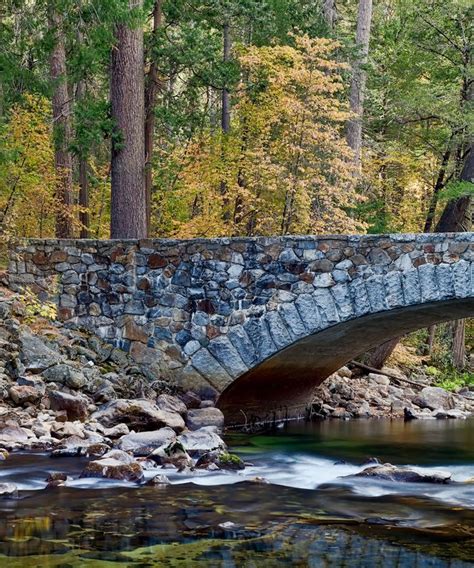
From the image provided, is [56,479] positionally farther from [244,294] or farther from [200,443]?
[244,294]

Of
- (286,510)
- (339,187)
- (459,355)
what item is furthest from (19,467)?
(459,355)

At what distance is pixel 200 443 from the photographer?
9.61 meters

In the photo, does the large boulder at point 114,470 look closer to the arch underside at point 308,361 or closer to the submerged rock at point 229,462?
the submerged rock at point 229,462

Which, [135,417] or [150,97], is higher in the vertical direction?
[150,97]

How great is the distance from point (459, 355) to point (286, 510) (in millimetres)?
14107

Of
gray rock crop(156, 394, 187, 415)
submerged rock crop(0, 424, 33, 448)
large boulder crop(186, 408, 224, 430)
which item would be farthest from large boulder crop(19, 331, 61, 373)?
large boulder crop(186, 408, 224, 430)

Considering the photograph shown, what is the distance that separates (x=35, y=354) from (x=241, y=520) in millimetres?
5013

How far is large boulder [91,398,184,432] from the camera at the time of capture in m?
10.2

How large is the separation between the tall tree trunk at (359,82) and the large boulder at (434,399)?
14.7 ft

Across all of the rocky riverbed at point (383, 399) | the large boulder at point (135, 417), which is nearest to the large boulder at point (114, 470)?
the large boulder at point (135, 417)

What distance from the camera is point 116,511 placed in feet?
22.3

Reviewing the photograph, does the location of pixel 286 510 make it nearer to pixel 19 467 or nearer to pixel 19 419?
pixel 19 467

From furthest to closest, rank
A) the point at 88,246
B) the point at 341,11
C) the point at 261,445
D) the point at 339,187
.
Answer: the point at 341,11, the point at 339,187, the point at 88,246, the point at 261,445

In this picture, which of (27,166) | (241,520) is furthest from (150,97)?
(241,520)
